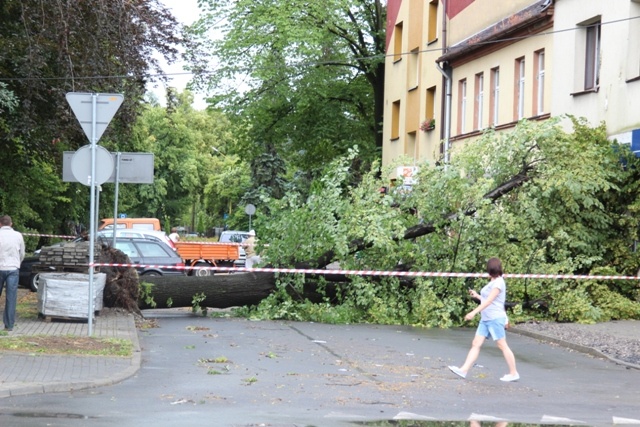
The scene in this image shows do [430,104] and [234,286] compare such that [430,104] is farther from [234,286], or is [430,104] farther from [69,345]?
[69,345]

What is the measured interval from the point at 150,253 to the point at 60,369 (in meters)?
16.7

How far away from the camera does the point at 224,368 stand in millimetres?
12922

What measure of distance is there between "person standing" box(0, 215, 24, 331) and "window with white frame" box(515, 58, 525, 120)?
17.2 m

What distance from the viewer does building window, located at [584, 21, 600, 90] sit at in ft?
80.6

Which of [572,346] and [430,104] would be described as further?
[430,104]

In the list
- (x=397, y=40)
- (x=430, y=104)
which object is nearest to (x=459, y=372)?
(x=430, y=104)

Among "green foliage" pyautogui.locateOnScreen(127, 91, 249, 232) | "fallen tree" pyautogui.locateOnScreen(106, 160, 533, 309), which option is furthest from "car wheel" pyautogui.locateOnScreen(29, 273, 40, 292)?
"green foliage" pyautogui.locateOnScreen(127, 91, 249, 232)

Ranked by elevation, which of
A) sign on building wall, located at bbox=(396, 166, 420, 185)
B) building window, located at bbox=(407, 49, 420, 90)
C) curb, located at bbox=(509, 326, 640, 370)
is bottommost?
curb, located at bbox=(509, 326, 640, 370)

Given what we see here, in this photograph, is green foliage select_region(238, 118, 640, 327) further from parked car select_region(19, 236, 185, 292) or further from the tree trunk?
parked car select_region(19, 236, 185, 292)

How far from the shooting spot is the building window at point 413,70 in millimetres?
41125

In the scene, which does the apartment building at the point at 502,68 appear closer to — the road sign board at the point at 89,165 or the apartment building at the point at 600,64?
the apartment building at the point at 600,64

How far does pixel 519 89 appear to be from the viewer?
30453mm

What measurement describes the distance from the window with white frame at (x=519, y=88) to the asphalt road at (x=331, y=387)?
45.0 ft

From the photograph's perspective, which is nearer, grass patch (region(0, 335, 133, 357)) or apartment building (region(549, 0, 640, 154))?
grass patch (region(0, 335, 133, 357))
